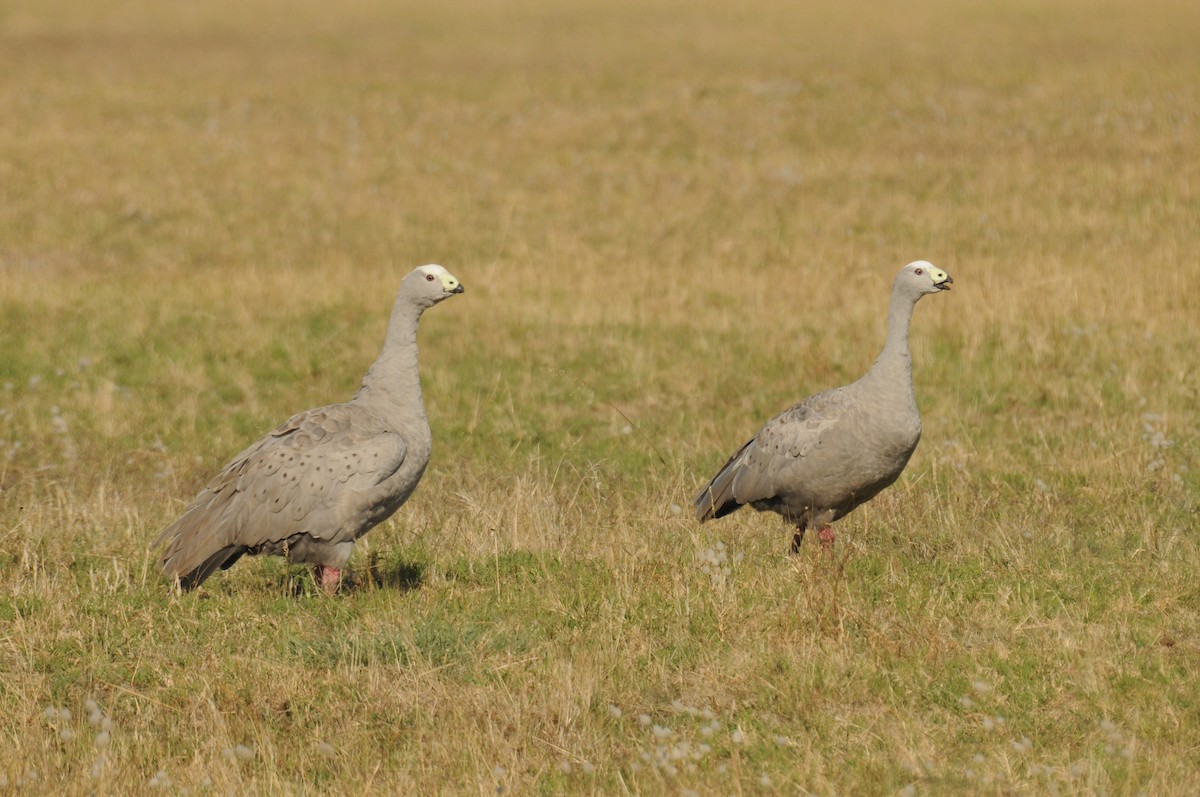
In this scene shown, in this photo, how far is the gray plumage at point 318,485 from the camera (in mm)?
8695

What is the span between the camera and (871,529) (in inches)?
418

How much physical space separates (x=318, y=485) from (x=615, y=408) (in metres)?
7.33

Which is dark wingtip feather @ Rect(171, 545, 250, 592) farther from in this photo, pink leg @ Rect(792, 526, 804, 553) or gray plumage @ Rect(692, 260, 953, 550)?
pink leg @ Rect(792, 526, 804, 553)

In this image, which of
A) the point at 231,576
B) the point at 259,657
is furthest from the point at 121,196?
the point at 259,657

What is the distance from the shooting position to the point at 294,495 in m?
8.75

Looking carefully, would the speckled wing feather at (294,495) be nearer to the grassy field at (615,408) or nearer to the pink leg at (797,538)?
the grassy field at (615,408)

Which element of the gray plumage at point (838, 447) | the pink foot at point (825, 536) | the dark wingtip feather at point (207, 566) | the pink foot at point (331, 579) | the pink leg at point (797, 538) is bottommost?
the pink leg at point (797, 538)

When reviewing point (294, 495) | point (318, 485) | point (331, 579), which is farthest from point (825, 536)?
point (294, 495)

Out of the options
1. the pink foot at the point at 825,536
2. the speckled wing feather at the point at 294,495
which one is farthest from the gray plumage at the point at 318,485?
the pink foot at the point at 825,536

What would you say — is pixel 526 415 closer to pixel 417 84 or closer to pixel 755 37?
pixel 417 84

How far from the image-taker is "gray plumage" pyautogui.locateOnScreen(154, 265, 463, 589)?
8.70 meters

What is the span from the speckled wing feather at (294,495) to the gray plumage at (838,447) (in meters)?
2.79

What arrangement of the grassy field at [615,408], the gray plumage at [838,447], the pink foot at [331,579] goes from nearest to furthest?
the grassy field at [615,408]
the pink foot at [331,579]
the gray plumage at [838,447]

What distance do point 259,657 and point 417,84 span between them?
32.8m
